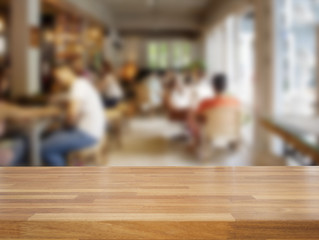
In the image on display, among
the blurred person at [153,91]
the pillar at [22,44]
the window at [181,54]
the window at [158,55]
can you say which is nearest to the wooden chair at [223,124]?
the pillar at [22,44]

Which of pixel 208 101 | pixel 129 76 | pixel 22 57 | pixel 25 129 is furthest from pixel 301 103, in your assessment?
pixel 129 76

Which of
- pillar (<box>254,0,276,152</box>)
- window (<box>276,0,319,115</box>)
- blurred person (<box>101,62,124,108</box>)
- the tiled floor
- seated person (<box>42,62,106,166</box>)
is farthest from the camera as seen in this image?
blurred person (<box>101,62,124,108</box>)

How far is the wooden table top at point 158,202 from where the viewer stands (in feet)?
2.10

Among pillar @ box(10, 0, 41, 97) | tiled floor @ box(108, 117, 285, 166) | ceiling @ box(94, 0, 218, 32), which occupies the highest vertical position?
ceiling @ box(94, 0, 218, 32)

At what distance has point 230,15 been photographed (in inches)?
404

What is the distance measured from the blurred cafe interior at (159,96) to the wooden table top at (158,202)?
2338 mm

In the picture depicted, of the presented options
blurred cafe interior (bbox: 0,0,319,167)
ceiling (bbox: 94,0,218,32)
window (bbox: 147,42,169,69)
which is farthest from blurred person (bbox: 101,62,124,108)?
window (bbox: 147,42,169,69)

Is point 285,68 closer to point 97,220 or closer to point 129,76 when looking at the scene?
point 97,220

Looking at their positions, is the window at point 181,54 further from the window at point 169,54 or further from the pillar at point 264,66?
the pillar at point 264,66

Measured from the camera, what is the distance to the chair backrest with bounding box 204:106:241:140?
5.71m

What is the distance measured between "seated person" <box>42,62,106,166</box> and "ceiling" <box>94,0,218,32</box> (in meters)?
8.31

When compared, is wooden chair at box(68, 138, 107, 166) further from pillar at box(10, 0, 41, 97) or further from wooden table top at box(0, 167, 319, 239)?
wooden table top at box(0, 167, 319, 239)

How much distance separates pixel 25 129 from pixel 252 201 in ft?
11.3

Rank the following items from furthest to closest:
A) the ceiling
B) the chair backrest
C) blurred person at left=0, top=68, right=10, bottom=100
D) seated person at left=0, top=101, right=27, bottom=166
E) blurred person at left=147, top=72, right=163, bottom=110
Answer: the ceiling < blurred person at left=147, top=72, right=163, bottom=110 < blurred person at left=0, top=68, right=10, bottom=100 < the chair backrest < seated person at left=0, top=101, right=27, bottom=166
